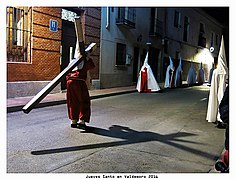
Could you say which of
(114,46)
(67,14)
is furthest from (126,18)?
(67,14)

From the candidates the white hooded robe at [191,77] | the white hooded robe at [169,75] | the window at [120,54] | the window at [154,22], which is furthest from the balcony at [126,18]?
the white hooded robe at [191,77]

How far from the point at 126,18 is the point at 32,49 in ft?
21.0

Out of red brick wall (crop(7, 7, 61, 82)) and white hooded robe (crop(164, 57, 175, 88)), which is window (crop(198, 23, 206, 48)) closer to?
white hooded robe (crop(164, 57, 175, 88))

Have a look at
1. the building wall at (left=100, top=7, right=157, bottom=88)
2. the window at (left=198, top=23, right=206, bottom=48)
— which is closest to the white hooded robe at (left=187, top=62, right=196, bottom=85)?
the building wall at (left=100, top=7, right=157, bottom=88)

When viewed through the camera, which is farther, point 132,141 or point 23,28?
point 23,28

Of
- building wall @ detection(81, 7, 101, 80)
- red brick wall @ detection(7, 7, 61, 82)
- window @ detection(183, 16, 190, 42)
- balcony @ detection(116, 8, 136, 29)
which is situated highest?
window @ detection(183, 16, 190, 42)

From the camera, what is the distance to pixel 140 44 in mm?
14859

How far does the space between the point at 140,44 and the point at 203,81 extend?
6311 mm

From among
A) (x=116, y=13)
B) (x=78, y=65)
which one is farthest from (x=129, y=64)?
(x=78, y=65)

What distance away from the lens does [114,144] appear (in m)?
3.74

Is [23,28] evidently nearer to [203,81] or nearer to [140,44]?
[140,44]

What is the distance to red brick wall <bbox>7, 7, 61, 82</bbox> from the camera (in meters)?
7.63

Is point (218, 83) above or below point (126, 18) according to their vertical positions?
below

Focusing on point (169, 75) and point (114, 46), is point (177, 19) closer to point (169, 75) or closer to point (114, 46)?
point (169, 75)
